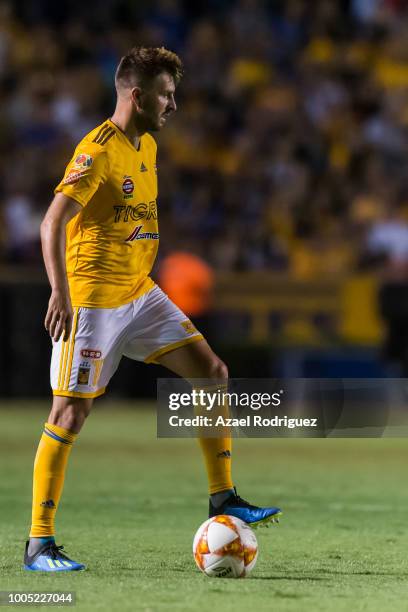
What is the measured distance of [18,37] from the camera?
18.9 m

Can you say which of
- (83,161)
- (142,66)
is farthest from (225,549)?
(142,66)

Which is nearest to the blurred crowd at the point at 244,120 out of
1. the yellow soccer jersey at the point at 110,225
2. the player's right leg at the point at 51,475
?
the yellow soccer jersey at the point at 110,225

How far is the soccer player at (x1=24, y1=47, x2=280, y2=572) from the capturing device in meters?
6.17

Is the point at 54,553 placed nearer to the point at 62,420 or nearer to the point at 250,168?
the point at 62,420

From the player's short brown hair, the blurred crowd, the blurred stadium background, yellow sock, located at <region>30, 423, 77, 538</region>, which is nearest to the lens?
yellow sock, located at <region>30, 423, 77, 538</region>

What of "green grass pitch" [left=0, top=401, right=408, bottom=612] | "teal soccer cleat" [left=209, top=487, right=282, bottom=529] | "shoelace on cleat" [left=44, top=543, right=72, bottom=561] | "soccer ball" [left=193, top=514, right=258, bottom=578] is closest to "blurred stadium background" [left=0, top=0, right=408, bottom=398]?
"green grass pitch" [left=0, top=401, right=408, bottom=612]

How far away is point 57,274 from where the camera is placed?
6023 millimetres

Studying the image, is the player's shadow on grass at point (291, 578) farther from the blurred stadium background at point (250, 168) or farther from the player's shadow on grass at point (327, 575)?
the blurred stadium background at point (250, 168)

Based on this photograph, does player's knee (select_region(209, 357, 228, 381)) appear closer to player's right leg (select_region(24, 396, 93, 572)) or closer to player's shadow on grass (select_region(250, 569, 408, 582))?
player's right leg (select_region(24, 396, 93, 572))

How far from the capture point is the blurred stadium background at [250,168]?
15953mm

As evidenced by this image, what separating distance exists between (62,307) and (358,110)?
503 inches

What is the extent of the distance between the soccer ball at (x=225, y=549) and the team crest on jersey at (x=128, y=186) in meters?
1.56

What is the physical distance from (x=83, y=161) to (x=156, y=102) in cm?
51

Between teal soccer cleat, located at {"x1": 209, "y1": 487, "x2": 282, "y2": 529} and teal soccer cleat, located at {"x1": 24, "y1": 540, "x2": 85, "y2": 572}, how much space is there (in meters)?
0.85
